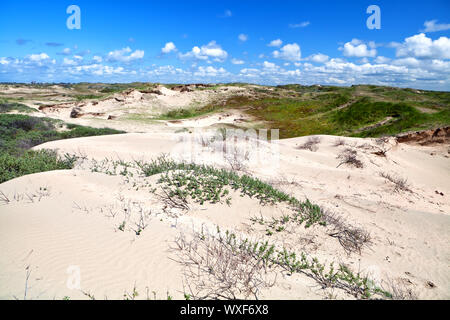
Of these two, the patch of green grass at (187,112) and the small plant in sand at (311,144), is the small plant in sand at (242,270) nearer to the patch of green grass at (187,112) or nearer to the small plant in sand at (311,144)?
the small plant in sand at (311,144)

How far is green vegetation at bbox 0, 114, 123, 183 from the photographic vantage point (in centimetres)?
692

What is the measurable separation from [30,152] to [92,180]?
4.51 meters

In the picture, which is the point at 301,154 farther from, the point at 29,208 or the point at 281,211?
the point at 29,208

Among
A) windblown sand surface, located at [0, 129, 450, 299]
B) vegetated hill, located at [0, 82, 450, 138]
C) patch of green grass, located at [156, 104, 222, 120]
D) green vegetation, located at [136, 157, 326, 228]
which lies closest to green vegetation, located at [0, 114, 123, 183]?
windblown sand surface, located at [0, 129, 450, 299]

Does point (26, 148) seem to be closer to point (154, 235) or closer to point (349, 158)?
point (154, 235)

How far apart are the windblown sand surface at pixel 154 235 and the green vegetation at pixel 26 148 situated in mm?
934

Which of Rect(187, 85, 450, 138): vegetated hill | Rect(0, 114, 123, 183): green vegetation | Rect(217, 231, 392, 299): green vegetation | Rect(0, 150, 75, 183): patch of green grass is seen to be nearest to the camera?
Rect(217, 231, 392, 299): green vegetation

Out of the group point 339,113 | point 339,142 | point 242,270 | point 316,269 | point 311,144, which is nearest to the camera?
point 242,270

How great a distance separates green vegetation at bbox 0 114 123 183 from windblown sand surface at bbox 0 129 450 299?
36.8 inches

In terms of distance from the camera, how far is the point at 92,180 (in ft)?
20.5

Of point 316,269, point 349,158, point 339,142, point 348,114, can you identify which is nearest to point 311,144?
point 339,142

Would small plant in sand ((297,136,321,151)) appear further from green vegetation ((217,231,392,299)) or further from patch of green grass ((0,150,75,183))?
patch of green grass ((0,150,75,183))

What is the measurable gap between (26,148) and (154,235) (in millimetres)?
9599

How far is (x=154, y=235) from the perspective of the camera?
4.04 metres
